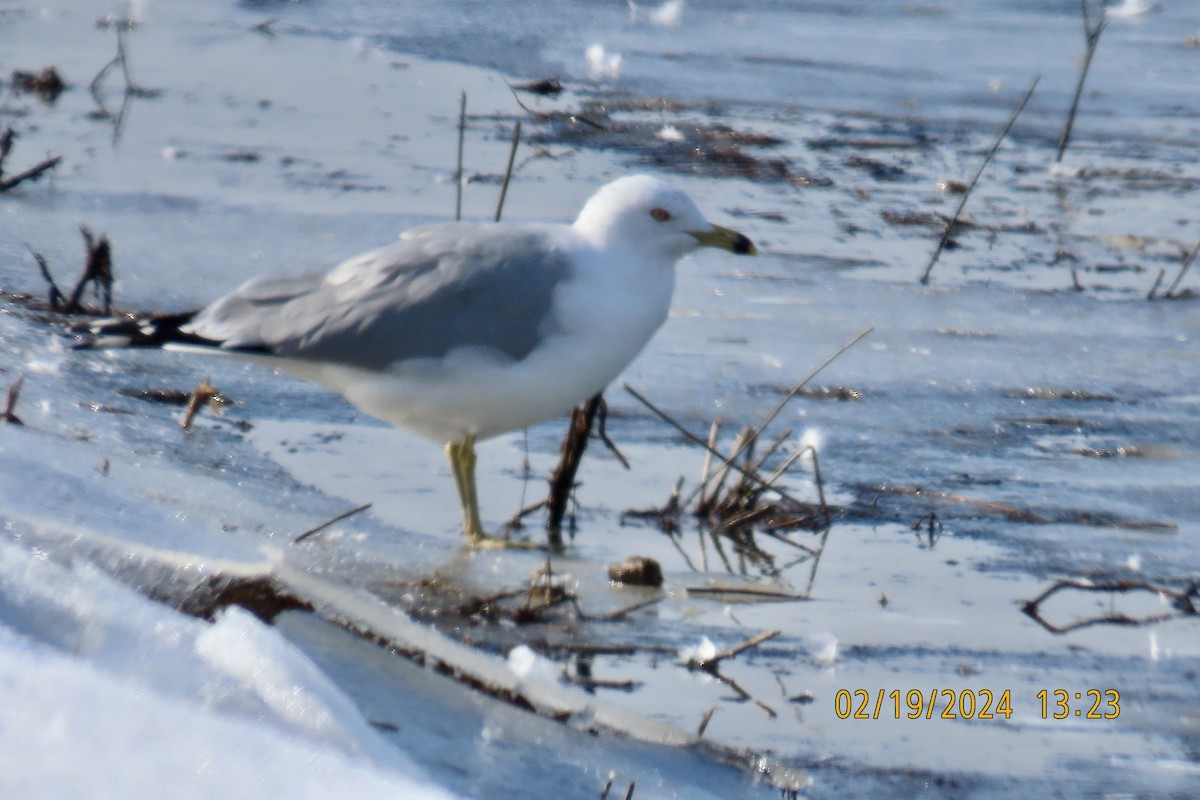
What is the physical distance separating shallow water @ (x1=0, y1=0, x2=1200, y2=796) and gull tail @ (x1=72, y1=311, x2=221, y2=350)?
22 cm

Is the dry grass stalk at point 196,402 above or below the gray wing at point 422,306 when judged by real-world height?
below

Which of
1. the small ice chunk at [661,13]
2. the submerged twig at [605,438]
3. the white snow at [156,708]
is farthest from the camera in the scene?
the small ice chunk at [661,13]

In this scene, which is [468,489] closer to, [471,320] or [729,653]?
[471,320]

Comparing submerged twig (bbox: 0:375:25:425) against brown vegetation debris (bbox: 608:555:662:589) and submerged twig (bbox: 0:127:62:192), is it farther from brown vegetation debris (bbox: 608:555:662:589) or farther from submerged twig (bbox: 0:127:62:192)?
submerged twig (bbox: 0:127:62:192)

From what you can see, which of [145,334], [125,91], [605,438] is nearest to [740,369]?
[605,438]

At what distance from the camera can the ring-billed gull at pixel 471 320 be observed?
3.69 metres

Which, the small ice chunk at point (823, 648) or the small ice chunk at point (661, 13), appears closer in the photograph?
the small ice chunk at point (823, 648)

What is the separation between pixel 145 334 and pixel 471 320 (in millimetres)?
756

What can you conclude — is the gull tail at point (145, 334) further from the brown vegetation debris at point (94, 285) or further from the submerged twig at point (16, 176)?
the submerged twig at point (16, 176)

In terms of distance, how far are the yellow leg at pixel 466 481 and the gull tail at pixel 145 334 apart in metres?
0.59

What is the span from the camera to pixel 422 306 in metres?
3.72

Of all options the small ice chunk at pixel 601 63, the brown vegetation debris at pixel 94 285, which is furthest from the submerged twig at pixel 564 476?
the small ice chunk at pixel 601 63

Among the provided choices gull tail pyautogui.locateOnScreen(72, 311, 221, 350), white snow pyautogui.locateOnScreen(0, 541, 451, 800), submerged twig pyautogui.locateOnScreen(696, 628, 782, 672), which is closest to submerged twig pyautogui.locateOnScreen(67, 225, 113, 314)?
gull tail pyautogui.locateOnScreen(72, 311, 221, 350)

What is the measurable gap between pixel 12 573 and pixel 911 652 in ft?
5.69
